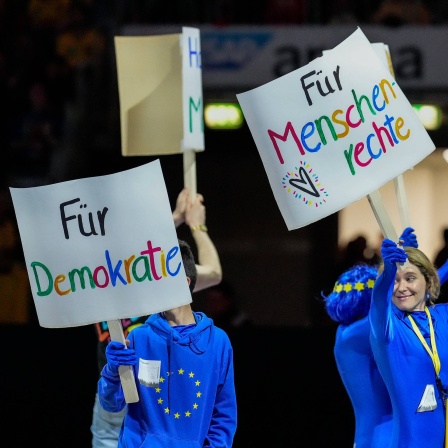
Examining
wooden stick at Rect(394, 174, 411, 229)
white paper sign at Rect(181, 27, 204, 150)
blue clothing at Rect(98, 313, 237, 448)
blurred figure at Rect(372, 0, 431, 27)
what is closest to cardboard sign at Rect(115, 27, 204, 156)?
white paper sign at Rect(181, 27, 204, 150)

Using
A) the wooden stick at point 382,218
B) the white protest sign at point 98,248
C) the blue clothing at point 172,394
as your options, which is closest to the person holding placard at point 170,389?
the blue clothing at point 172,394

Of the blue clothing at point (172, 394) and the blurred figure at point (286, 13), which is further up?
the blurred figure at point (286, 13)

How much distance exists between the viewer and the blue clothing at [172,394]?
17.3ft

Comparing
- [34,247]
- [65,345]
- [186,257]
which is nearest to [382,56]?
[186,257]

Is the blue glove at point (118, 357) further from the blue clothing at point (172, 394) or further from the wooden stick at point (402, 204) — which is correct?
the wooden stick at point (402, 204)

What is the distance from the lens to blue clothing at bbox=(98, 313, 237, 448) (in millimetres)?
5273

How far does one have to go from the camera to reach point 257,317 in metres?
13.6

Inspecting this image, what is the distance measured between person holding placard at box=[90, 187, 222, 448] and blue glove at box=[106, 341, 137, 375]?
45.8 inches

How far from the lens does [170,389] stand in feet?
17.4

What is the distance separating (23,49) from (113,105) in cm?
146

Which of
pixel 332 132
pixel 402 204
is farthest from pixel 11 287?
pixel 332 132

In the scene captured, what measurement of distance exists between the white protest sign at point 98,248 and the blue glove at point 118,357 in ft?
0.67

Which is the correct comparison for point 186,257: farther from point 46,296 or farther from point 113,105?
point 113,105

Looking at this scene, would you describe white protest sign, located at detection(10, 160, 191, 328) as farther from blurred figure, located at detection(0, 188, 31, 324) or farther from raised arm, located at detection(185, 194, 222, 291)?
blurred figure, located at detection(0, 188, 31, 324)
